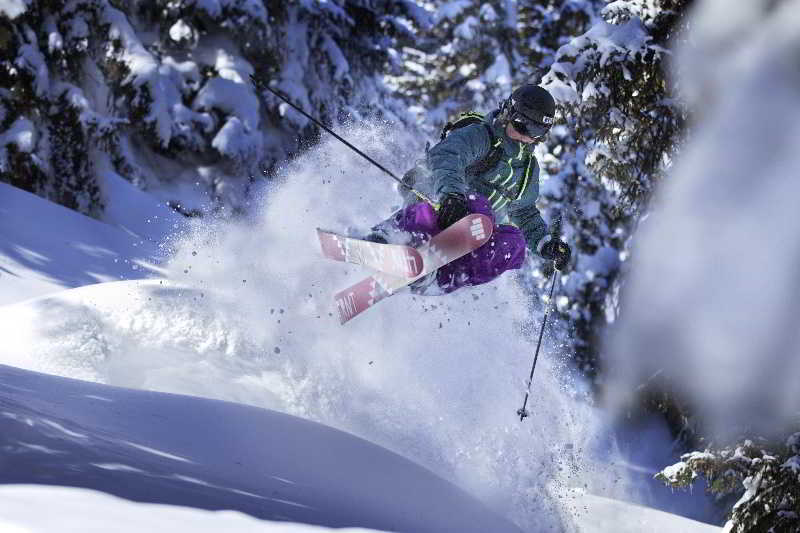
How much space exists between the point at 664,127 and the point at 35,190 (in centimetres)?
994

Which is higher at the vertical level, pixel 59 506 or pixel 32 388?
pixel 32 388

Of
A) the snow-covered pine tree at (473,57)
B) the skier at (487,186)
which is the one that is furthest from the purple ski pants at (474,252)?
the snow-covered pine tree at (473,57)

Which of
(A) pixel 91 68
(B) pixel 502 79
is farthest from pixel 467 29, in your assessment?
(A) pixel 91 68

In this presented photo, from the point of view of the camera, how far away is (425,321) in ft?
26.7

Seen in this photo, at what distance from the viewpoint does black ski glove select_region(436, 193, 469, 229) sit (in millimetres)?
6019

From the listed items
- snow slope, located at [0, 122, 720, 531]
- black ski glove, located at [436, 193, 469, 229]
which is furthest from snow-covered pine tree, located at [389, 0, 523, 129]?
black ski glove, located at [436, 193, 469, 229]

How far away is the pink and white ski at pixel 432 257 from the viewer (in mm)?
6145

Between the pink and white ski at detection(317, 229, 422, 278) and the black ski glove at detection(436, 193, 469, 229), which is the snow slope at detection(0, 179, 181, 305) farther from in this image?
the black ski glove at detection(436, 193, 469, 229)

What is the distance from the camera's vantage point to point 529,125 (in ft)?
20.8

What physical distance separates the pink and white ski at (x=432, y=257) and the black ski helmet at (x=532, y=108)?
0.89 m

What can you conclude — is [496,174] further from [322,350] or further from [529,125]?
[322,350]

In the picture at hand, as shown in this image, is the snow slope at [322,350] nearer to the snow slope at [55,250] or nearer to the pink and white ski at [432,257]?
the pink and white ski at [432,257]

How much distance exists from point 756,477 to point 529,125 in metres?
3.23

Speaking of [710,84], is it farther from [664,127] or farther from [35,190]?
[35,190]
